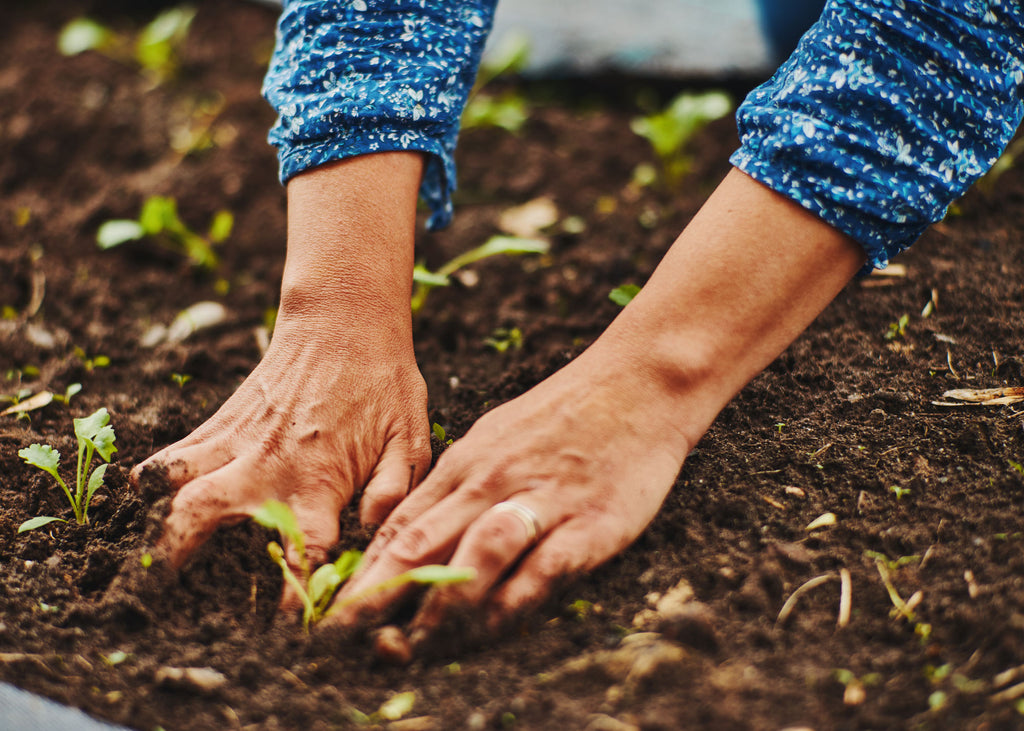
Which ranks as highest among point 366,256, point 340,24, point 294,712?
point 340,24

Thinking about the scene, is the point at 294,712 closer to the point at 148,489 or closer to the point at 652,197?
the point at 148,489

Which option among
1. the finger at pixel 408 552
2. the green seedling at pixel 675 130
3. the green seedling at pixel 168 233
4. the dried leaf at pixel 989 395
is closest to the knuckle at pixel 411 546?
the finger at pixel 408 552

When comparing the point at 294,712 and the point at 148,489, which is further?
the point at 148,489

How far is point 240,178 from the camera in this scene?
8.29 feet

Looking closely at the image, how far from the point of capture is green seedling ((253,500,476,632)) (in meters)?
1.04

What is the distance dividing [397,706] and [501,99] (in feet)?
7.75

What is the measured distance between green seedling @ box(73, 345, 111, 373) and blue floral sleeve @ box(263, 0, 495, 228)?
70cm

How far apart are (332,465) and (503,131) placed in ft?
6.01

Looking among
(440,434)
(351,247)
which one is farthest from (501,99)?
(440,434)

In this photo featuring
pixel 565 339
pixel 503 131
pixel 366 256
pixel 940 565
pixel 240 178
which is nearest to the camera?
pixel 940 565

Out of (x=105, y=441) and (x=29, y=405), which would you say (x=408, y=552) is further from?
(x=29, y=405)

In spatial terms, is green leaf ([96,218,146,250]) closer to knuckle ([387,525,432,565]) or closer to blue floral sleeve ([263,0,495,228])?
blue floral sleeve ([263,0,495,228])

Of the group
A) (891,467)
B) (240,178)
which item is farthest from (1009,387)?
(240,178)

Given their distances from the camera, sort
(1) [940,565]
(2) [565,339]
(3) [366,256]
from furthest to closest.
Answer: (2) [565,339], (3) [366,256], (1) [940,565]
